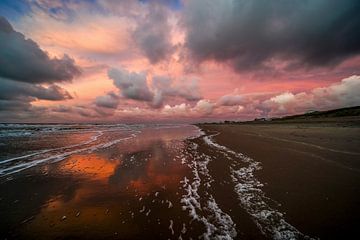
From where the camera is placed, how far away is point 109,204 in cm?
601

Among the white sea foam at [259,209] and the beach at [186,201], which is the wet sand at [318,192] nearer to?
the beach at [186,201]

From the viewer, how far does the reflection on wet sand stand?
461cm

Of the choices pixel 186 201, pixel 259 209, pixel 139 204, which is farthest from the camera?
pixel 186 201

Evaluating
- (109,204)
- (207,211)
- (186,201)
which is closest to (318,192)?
(207,211)

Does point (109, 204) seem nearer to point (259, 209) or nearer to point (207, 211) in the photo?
point (207, 211)

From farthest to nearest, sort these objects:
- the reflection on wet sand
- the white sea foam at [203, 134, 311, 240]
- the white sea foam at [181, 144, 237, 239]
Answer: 1. the reflection on wet sand
2. the white sea foam at [181, 144, 237, 239]
3. the white sea foam at [203, 134, 311, 240]

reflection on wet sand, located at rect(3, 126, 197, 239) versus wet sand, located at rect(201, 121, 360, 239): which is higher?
reflection on wet sand, located at rect(3, 126, 197, 239)

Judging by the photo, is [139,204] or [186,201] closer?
[139,204]

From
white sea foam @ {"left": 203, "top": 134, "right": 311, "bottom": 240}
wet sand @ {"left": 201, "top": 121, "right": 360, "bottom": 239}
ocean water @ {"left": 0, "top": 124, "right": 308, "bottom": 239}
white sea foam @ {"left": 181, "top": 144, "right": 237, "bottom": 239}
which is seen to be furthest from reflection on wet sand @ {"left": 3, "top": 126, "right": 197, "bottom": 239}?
wet sand @ {"left": 201, "top": 121, "right": 360, "bottom": 239}

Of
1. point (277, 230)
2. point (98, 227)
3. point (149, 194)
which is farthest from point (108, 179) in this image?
point (277, 230)

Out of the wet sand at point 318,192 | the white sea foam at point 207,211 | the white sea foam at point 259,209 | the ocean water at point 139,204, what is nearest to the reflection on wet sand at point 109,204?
the ocean water at point 139,204

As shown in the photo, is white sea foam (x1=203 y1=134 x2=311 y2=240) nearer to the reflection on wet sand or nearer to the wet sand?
the wet sand

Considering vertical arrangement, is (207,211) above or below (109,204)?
below

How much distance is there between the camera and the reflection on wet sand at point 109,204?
461 cm
